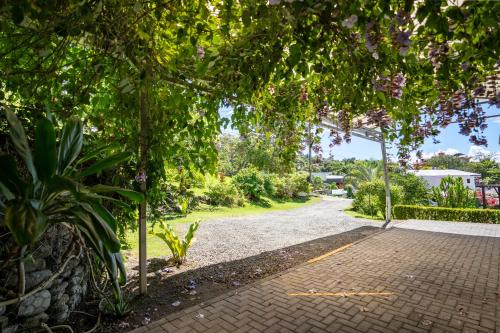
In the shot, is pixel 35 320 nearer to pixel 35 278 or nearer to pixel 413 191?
pixel 35 278

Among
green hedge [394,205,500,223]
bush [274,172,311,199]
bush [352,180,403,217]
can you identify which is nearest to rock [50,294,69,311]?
green hedge [394,205,500,223]

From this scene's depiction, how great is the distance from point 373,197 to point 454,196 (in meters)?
3.37

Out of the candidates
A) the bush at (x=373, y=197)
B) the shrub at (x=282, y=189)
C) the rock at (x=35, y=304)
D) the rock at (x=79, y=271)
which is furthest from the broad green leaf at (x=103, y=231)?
the shrub at (x=282, y=189)

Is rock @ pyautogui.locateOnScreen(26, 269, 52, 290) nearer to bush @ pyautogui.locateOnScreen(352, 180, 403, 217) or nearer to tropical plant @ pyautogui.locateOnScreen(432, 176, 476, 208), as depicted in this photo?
bush @ pyautogui.locateOnScreen(352, 180, 403, 217)

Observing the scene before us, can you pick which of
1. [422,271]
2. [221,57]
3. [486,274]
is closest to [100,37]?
[221,57]

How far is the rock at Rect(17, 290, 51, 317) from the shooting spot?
8.60 feet

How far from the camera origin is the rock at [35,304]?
2621 millimetres

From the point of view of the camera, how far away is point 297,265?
5418mm

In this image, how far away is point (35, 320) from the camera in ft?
8.89

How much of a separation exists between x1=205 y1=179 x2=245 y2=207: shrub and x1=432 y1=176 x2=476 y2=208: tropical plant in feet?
31.9

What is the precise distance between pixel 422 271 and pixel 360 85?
4.15 meters

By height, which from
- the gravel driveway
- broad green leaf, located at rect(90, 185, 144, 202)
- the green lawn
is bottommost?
the gravel driveway

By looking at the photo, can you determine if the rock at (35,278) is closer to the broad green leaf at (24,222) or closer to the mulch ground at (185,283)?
the mulch ground at (185,283)

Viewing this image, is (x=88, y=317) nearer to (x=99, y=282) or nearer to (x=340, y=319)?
(x=99, y=282)
